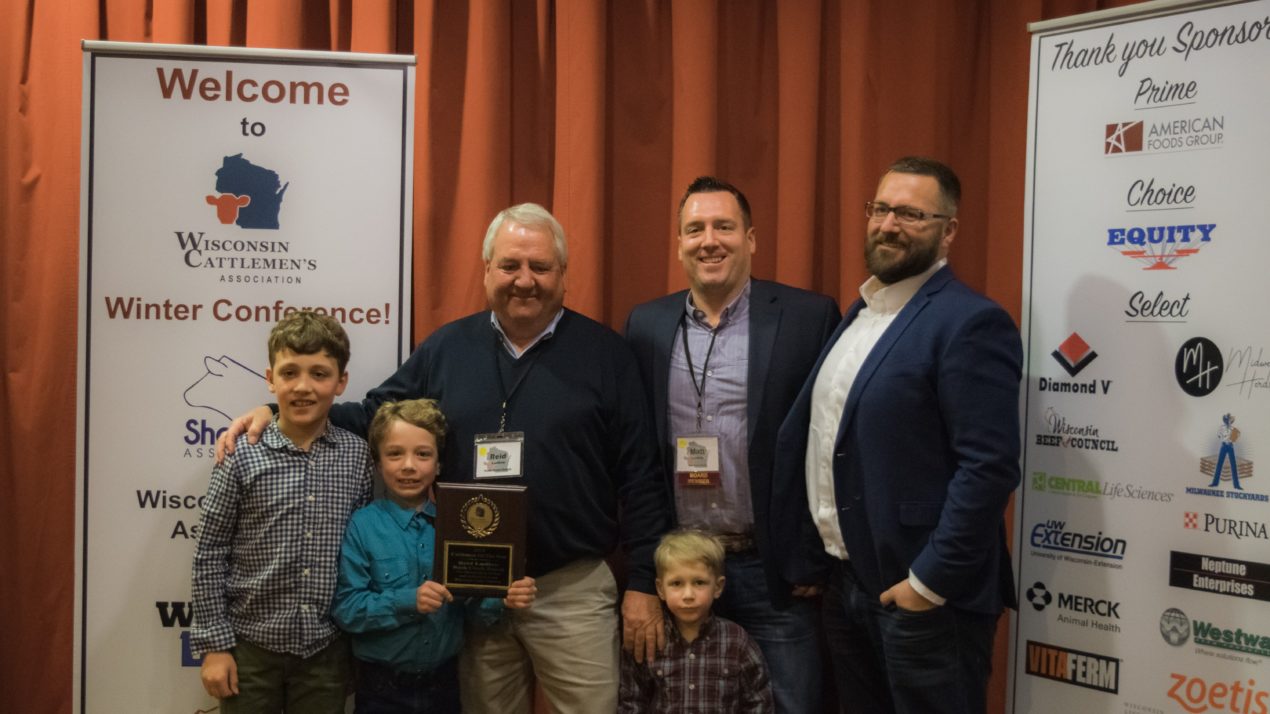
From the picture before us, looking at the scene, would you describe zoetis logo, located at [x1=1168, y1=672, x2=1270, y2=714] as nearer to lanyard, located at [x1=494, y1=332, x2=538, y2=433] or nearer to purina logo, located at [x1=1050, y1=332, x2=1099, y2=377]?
purina logo, located at [x1=1050, y1=332, x2=1099, y2=377]

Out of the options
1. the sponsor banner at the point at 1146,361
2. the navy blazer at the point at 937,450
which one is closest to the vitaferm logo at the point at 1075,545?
the sponsor banner at the point at 1146,361

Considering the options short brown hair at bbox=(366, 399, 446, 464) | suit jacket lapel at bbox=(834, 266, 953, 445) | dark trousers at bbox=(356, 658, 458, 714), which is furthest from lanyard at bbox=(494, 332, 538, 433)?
suit jacket lapel at bbox=(834, 266, 953, 445)

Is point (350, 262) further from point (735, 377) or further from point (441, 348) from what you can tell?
point (735, 377)

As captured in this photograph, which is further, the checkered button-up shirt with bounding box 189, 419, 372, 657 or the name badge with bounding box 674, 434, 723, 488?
the name badge with bounding box 674, 434, 723, 488

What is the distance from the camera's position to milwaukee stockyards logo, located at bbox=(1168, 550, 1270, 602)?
2.37 m

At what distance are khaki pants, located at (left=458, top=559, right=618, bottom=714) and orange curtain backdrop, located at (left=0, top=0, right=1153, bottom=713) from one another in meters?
1.03

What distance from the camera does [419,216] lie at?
320 cm

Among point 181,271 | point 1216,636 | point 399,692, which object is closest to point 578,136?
point 181,271

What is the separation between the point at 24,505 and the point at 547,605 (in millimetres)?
2049

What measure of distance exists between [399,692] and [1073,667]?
6.50 feet

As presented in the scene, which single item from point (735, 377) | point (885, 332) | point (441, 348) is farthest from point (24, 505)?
point (885, 332)

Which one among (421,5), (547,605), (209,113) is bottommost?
(547,605)

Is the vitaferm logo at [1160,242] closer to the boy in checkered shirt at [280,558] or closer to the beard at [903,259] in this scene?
the beard at [903,259]

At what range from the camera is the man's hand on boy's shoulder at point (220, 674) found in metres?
2.36
